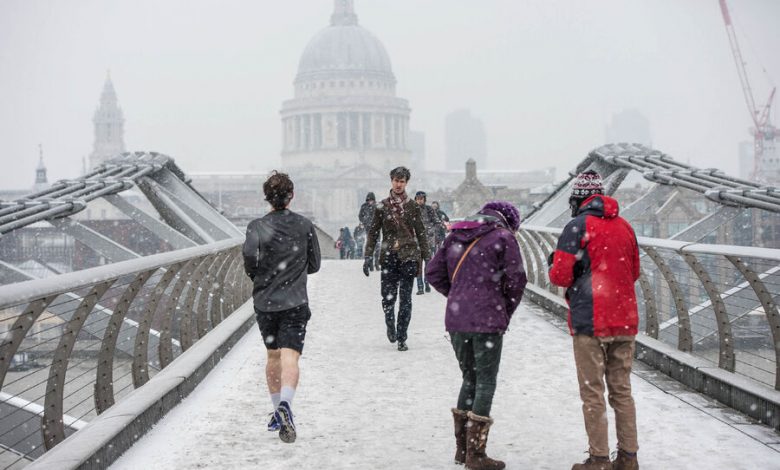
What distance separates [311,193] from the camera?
13175 centimetres

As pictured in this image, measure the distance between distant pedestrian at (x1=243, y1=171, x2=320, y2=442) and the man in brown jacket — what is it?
3.40 m

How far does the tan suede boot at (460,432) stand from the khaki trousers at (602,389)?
0.66m

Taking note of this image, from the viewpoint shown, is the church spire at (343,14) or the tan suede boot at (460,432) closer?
the tan suede boot at (460,432)

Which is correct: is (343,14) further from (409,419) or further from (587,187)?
(587,187)

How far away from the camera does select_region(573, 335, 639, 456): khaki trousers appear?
202 inches

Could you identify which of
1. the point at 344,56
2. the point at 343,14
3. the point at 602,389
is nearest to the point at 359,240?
the point at 602,389

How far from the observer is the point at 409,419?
670 centimetres

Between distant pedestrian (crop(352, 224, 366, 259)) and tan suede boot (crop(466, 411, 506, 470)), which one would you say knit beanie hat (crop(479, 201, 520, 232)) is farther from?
distant pedestrian (crop(352, 224, 366, 259))

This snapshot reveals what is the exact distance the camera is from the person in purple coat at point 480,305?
210 inches

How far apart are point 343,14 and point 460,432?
157m

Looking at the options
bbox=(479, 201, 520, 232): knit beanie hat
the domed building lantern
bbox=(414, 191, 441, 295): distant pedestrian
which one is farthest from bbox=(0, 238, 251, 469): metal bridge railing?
the domed building lantern

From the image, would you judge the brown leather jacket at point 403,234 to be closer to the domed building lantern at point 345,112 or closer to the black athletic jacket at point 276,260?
the black athletic jacket at point 276,260

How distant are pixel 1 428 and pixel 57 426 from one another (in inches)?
1293

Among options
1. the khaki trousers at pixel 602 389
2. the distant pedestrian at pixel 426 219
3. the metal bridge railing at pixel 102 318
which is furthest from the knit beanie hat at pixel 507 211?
the distant pedestrian at pixel 426 219
